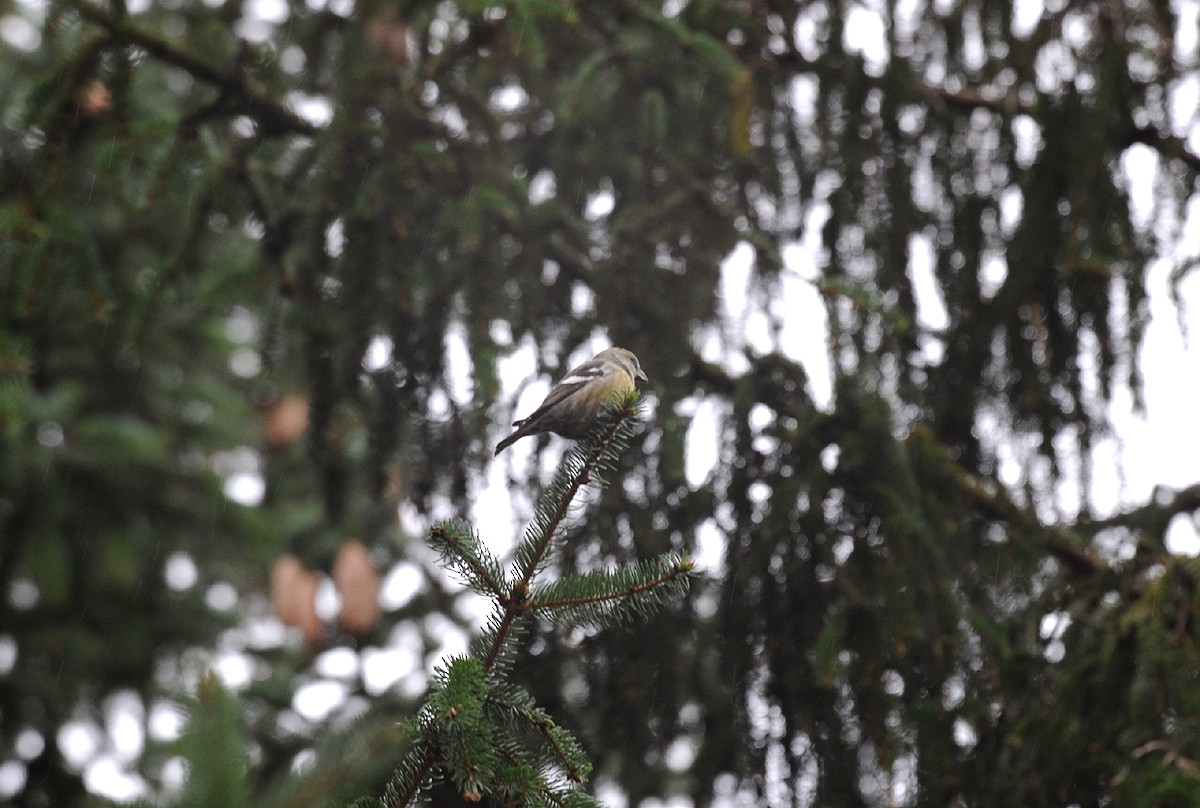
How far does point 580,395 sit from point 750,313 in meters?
0.81

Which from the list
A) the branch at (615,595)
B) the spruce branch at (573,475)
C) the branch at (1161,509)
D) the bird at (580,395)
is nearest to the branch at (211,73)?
the bird at (580,395)

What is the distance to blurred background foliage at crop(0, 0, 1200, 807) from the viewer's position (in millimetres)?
2994

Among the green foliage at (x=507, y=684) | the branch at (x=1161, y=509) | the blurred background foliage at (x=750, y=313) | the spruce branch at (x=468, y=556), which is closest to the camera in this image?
the green foliage at (x=507, y=684)

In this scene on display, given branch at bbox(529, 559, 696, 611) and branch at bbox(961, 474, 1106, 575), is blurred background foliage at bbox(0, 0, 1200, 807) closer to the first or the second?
branch at bbox(961, 474, 1106, 575)

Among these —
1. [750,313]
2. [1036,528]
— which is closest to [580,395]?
[750,313]

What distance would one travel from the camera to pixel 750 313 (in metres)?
3.72

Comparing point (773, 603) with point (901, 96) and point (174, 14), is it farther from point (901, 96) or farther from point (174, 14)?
point (174, 14)

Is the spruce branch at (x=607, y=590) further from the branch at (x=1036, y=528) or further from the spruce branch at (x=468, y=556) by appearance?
the branch at (x=1036, y=528)

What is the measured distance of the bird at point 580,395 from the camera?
3.17 m

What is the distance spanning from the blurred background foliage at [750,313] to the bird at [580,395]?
0.35 ft

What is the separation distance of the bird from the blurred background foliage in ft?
0.35

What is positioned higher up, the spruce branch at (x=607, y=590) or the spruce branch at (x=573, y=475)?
the spruce branch at (x=573, y=475)

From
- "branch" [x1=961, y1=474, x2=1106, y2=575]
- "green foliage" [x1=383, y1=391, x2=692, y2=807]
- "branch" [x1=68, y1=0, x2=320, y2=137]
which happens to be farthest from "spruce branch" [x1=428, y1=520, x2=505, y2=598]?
"branch" [x1=68, y1=0, x2=320, y2=137]

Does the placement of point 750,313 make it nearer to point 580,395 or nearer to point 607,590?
point 580,395
